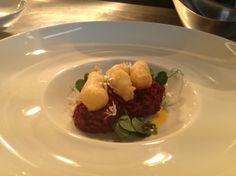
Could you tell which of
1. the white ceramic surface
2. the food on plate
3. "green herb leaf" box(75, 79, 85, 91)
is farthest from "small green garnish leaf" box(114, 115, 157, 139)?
the white ceramic surface

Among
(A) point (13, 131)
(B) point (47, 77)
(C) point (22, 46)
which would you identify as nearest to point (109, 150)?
(A) point (13, 131)

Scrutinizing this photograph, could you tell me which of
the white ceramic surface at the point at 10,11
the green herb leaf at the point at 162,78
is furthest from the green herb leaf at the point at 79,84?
the white ceramic surface at the point at 10,11

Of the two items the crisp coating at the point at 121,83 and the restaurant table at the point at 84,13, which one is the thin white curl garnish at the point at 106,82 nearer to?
the crisp coating at the point at 121,83

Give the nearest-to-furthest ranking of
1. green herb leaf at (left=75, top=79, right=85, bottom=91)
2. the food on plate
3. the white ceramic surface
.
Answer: the food on plate < green herb leaf at (left=75, top=79, right=85, bottom=91) < the white ceramic surface

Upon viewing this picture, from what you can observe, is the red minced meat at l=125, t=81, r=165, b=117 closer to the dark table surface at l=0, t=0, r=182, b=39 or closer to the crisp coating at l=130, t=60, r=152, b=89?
the crisp coating at l=130, t=60, r=152, b=89

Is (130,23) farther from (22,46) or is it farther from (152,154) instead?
(152,154)

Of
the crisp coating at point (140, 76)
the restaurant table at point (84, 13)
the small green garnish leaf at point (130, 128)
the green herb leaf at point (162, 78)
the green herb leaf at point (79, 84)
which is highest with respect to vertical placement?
the crisp coating at point (140, 76)
